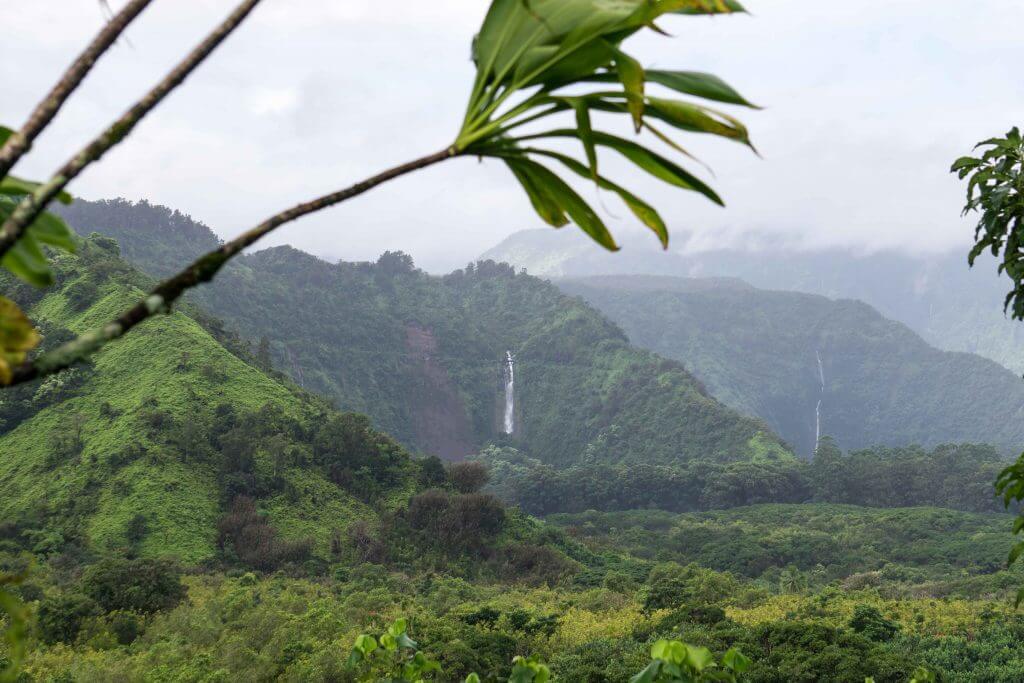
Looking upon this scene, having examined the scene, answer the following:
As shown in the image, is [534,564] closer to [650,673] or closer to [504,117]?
[650,673]

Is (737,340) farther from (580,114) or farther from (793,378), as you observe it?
(580,114)

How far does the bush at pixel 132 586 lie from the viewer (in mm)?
11492

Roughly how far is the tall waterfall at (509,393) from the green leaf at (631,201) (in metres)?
61.5

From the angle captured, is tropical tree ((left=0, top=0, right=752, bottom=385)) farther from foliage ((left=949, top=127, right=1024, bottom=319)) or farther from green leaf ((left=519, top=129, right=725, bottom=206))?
foliage ((left=949, top=127, right=1024, bottom=319))

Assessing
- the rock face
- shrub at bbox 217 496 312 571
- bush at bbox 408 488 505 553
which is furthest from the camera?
the rock face

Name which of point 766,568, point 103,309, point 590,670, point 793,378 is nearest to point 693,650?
point 590,670

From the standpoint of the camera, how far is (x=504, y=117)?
0.83 m

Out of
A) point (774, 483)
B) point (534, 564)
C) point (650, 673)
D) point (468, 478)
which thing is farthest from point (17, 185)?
point (774, 483)

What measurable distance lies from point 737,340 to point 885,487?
242 feet

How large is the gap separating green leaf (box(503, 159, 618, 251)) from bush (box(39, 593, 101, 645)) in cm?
1164

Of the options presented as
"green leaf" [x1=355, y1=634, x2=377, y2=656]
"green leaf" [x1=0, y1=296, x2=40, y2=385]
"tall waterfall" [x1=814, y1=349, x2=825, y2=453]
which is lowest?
"tall waterfall" [x1=814, y1=349, x2=825, y2=453]

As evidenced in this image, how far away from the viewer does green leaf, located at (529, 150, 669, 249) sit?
879 millimetres

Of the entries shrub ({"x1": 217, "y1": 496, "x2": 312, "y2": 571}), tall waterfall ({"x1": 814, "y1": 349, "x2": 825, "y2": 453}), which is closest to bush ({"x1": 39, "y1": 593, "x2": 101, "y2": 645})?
shrub ({"x1": 217, "y1": 496, "x2": 312, "y2": 571})

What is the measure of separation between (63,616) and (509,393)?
55.0 metres
